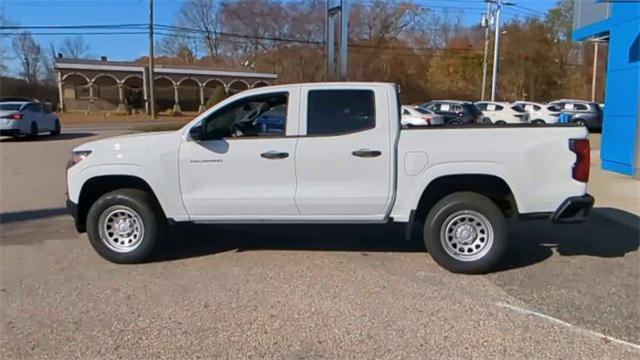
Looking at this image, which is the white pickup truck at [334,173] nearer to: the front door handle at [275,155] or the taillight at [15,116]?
the front door handle at [275,155]

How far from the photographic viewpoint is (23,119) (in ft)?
65.6

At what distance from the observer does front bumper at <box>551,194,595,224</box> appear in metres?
5.02

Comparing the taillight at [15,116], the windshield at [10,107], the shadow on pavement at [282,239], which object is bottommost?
the shadow on pavement at [282,239]

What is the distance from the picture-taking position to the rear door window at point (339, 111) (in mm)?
5270

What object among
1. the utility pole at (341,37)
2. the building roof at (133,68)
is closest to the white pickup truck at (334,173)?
the utility pole at (341,37)

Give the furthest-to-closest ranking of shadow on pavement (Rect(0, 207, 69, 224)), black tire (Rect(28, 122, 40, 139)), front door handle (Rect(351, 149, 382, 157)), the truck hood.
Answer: black tire (Rect(28, 122, 40, 139))
shadow on pavement (Rect(0, 207, 69, 224))
the truck hood
front door handle (Rect(351, 149, 382, 157))

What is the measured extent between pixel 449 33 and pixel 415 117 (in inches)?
2232

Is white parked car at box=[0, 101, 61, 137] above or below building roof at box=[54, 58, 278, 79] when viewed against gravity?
below

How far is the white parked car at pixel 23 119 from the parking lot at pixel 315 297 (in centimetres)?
1486

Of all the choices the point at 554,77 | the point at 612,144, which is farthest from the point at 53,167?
the point at 554,77

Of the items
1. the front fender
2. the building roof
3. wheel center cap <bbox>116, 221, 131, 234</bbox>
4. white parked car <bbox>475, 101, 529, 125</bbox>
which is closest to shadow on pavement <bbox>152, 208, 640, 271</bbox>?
wheel center cap <bbox>116, 221, 131, 234</bbox>

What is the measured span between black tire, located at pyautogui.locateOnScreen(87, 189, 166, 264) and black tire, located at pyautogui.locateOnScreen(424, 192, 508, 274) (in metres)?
2.84

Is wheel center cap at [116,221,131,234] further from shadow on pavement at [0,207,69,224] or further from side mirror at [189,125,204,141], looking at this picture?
shadow on pavement at [0,207,69,224]

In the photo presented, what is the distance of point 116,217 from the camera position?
556 cm
